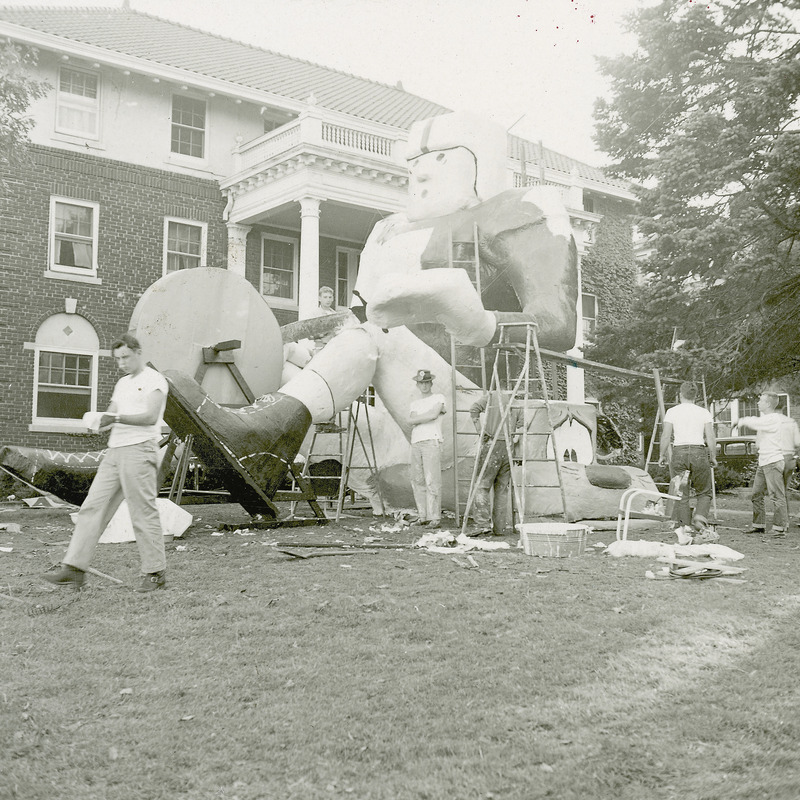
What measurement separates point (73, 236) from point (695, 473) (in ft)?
49.6

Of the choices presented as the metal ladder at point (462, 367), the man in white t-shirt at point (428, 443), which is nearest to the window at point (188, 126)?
the metal ladder at point (462, 367)

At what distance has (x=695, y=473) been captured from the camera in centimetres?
942

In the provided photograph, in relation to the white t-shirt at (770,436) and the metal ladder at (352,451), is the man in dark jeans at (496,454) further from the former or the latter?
the white t-shirt at (770,436)

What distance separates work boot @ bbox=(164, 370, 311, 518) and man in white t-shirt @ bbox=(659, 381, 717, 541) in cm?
352

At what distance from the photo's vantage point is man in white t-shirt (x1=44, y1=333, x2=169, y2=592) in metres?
5.89

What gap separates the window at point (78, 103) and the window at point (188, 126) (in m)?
1.79

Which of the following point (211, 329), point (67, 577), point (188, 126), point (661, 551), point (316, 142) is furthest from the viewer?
point (188, 126)

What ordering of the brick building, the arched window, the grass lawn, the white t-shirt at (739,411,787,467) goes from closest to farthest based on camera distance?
the grass lawn < the white t-shirt at (739,411,787,467) < the brick building < the arched window

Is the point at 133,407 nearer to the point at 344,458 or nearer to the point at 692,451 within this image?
the point at 344,458

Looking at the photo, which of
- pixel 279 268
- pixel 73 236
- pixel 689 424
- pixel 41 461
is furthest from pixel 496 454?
pixel 279 268

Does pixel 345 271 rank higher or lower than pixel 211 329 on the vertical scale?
higher

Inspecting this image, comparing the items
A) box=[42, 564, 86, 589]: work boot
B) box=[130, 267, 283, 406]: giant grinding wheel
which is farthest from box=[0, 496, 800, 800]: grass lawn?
box=[130, 267, 283, 406]: giant grinding wheel

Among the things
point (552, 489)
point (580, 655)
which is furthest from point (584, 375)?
point (580, 655)

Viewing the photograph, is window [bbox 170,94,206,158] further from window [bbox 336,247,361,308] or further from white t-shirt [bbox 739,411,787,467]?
white t-shirt [bbox 739,411,787,467]
